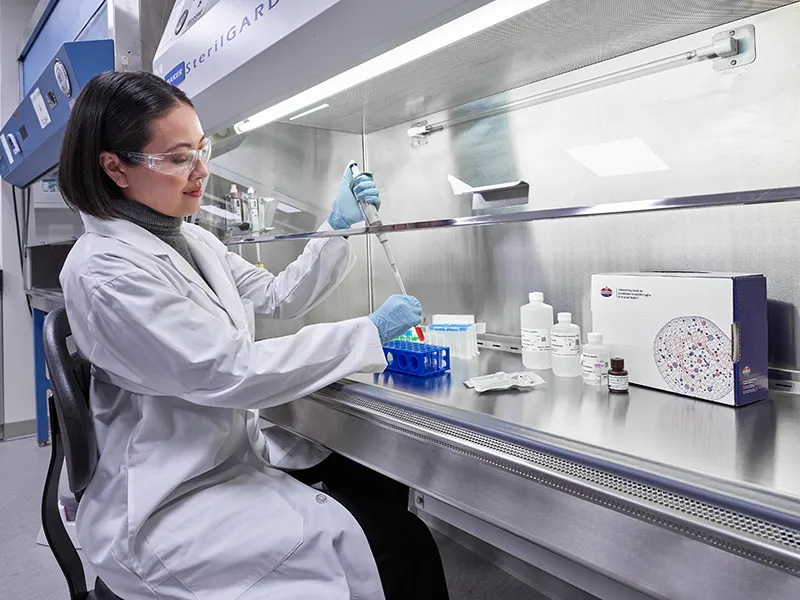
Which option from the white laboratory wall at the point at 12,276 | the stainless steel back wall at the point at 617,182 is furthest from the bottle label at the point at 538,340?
the white laboratory wall at the point at 12,276

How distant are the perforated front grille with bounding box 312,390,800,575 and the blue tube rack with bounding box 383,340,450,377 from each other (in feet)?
Answer: 0.91

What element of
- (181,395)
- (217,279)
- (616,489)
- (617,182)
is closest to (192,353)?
(181,395)

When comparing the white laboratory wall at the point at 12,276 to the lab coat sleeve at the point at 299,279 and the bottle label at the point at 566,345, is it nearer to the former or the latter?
the lab coat sleeve at the point at 299,279

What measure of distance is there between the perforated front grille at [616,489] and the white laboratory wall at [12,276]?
3.64 m

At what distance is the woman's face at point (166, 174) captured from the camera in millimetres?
1108

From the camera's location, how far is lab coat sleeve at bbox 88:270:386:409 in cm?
95

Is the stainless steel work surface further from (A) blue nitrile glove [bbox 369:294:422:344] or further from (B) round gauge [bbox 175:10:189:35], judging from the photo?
(B) round gauge [bbox 175:10:189:35]

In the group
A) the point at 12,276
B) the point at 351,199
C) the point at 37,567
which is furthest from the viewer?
the point at 12,276

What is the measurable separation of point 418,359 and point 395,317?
207 millimetres

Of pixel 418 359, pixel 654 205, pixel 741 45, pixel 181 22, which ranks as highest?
pixel 181 22

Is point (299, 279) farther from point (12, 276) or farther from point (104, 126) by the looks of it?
point (12, 276)

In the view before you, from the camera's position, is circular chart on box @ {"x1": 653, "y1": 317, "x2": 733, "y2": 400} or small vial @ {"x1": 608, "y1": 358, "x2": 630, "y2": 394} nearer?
circular chart on box @ {"x1": 653, "y1": 317, "x2": 733, "y2": 400}

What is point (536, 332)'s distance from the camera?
1367 mm

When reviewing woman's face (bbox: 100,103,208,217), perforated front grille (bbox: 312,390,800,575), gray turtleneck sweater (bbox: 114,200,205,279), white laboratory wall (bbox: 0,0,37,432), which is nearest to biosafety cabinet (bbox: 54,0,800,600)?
perforated front grille (bbox: 312,390,800,575)
